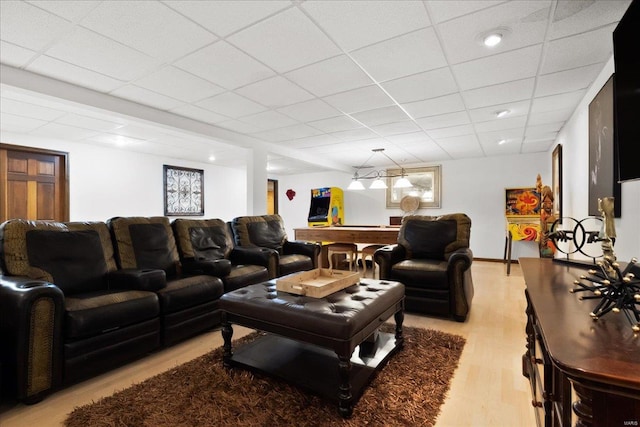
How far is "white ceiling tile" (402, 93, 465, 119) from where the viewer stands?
3.44 m

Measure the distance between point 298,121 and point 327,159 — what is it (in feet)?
9.81

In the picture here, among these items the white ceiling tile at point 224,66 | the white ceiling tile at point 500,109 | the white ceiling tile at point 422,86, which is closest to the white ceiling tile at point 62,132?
the white ceiling tile at point 224,66

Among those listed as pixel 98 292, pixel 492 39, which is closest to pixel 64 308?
pixel 98 292

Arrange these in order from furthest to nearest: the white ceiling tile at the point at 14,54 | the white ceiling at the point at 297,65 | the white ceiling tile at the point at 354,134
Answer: the white ceiling tile at the point at 354,134
the white ceiling tile at the point at 14,54
the white ceiling at the point at 297,65

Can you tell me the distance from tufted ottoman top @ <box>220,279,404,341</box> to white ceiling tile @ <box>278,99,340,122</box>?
2.22 metres

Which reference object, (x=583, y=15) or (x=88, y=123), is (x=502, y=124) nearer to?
(x=583, y=15)

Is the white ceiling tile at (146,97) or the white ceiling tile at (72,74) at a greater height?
the white ceiling tile at (146,97)

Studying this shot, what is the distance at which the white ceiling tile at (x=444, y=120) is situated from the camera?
400 centimetres

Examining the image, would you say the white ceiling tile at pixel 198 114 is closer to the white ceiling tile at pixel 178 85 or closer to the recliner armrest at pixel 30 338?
the white ceiling tile at pixel 178 85

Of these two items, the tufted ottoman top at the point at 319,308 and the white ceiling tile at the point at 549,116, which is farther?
the white ceiling tile at the point at 549,116

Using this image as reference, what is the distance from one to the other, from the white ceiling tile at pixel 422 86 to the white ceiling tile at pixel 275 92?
0.90 m

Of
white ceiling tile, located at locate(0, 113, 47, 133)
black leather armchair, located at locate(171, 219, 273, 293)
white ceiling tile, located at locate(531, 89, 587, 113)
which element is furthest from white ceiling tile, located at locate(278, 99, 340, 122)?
white ceiling tile, located at locate(0, 113, 47, 133)

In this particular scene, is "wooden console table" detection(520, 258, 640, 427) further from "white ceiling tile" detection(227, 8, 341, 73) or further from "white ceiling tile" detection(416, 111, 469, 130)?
"white ceiling tile" detection(416, 111, 469, 130)

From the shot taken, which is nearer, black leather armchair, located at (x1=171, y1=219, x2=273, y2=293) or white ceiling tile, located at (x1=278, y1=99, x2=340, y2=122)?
black leather armchair, located at (x1=171, y1=219, x2=273, y2=293)
